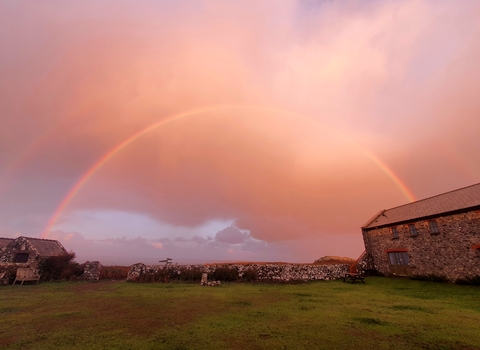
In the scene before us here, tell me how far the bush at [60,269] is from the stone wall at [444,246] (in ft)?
124

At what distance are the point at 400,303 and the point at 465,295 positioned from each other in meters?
6.22

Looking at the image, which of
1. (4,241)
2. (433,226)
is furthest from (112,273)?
(433,226)

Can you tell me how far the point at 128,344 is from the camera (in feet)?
24.1

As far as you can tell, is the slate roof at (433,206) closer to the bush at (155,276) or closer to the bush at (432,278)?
the bush at (432,278)

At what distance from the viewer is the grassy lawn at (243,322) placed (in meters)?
7.39

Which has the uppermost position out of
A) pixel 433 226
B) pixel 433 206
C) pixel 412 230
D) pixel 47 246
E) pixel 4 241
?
pixel 433 206

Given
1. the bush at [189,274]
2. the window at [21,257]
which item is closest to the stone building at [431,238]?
the bush at [189,274]

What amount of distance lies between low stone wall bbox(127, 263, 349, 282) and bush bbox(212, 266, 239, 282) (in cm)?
41

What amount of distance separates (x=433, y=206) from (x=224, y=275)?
24209mm

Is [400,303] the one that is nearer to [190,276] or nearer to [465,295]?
[465,295]

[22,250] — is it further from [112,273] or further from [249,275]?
[249,275]

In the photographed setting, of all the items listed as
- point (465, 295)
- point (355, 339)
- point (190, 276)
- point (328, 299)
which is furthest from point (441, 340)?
point (190, 276)

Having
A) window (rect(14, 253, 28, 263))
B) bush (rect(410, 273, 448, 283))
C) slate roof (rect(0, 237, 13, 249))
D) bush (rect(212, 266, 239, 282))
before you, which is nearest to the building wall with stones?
window (rect(14, 253, 28, 263))

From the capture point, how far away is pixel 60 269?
2731cm
